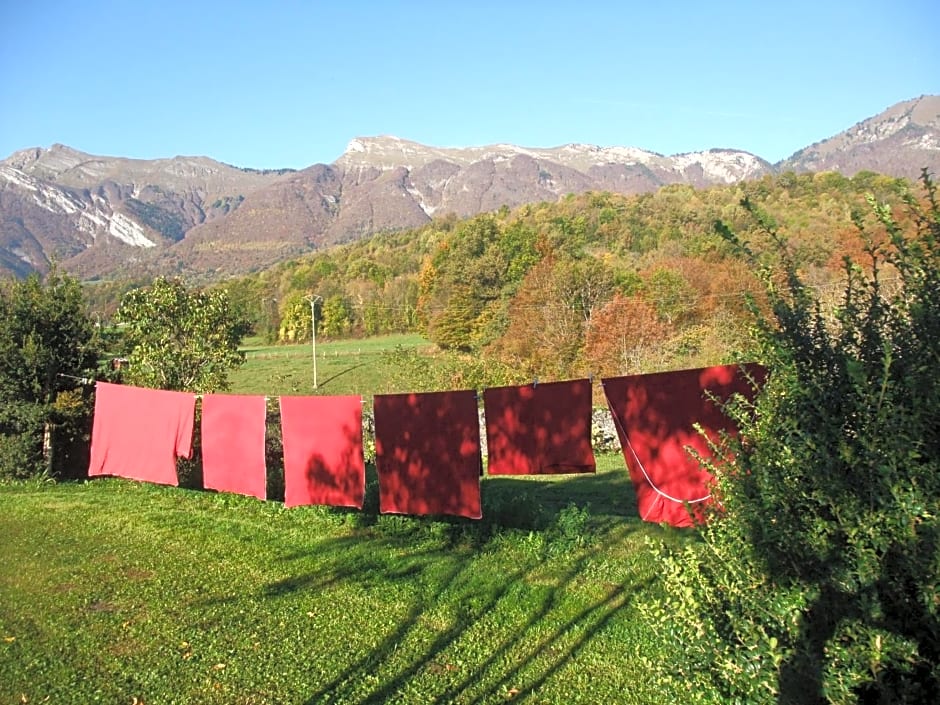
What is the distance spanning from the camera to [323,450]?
27.6 ft

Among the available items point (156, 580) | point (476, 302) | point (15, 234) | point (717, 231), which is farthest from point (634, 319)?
point (15, 234)

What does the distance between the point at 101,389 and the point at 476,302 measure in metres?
37.9

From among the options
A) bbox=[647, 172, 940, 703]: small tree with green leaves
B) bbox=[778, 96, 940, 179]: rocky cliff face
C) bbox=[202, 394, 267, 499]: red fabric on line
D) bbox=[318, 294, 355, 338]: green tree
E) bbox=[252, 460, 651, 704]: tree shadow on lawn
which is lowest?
bbox=[252, 460, 651, 704]: tree shadow on lawn

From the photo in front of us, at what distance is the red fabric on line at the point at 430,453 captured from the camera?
25.3ft

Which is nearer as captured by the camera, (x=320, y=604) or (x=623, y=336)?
(x=320, y=604)

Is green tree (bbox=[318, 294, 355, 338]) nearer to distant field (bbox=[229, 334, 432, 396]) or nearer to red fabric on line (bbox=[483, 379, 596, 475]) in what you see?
distant field (bbox=[229, 334, 432, 396])

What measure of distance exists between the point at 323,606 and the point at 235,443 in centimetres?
336

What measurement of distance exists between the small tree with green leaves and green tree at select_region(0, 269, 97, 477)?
11783mm

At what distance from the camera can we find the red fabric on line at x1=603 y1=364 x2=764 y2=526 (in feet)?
21.6

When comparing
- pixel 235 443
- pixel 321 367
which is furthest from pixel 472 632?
pixel 321 367

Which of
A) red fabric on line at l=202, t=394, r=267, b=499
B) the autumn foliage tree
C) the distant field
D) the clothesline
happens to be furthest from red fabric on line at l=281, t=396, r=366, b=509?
the autumn foliage tree

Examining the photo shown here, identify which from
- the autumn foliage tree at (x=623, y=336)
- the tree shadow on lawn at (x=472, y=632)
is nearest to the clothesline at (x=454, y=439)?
the tree shadow on lawn at (x=472, y=632)

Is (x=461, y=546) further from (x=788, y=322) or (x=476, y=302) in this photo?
(x=476, y=302)

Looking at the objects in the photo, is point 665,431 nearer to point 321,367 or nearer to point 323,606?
point 323,606
